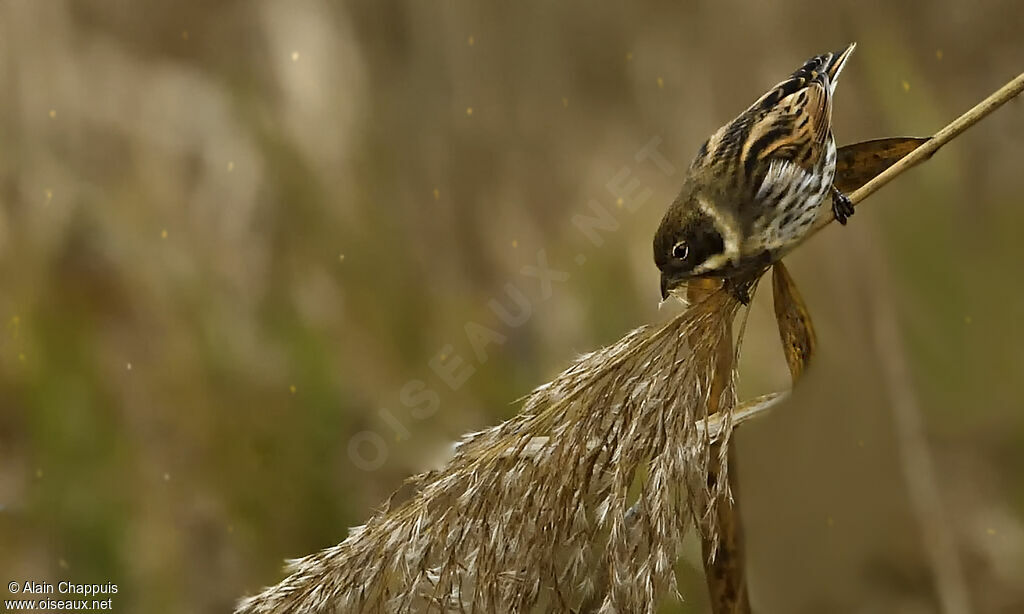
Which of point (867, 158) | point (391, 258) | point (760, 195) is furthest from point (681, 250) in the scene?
point (391, 258)

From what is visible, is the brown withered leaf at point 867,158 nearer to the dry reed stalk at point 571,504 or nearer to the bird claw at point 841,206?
the bird claw at point 841,206

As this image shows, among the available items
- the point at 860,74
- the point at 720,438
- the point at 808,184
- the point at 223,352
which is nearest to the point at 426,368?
the point at 223,352

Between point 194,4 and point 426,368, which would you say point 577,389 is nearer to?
point 426,368

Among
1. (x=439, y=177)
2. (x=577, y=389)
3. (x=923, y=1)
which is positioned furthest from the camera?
(x=439, y=177)

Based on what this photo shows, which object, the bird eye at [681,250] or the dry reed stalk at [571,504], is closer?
the dry reed stalk at [571,504]

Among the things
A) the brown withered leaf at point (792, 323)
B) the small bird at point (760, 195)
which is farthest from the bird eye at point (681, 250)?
the brown withered leaf at point (792, 323)

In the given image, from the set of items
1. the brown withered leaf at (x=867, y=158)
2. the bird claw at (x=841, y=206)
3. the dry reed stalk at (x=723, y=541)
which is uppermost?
the brown withered leaf at (x=867, y=158)
